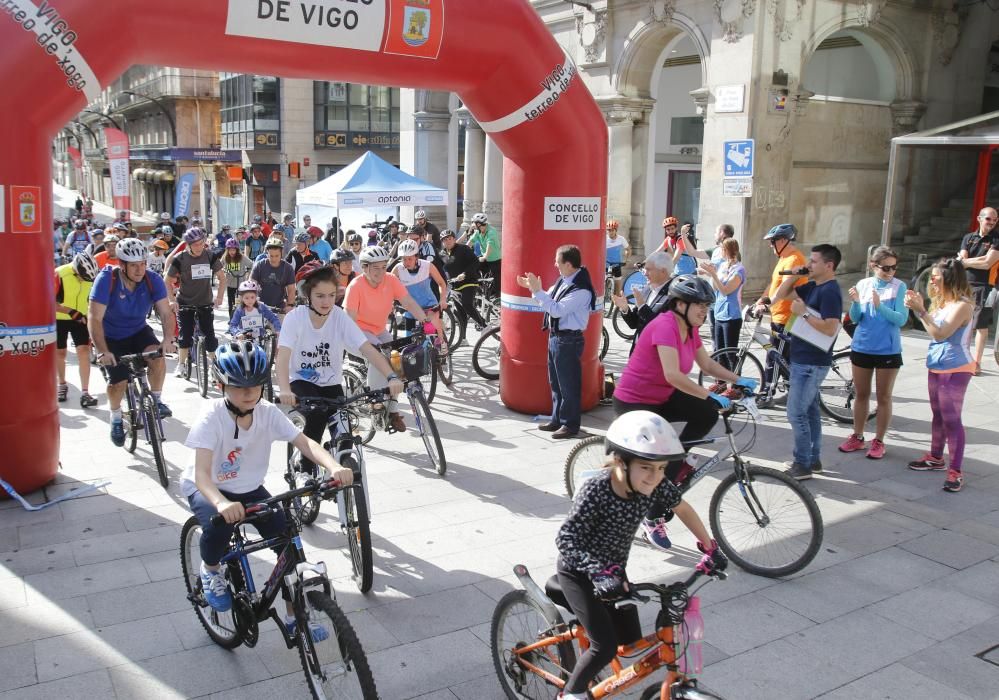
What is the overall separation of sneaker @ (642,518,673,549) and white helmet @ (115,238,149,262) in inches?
190

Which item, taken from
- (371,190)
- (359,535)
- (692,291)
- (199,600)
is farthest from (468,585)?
(371,190)

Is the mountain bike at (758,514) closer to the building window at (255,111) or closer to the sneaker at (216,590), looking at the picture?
the sneaker at (216,590)

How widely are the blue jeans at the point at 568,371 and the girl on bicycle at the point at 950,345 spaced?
3.00 m

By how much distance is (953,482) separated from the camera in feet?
23.6

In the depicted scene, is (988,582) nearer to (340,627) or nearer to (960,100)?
(340,627)

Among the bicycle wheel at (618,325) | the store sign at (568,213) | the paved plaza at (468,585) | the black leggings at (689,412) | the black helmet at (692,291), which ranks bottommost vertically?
the paved plaza at (468,585)

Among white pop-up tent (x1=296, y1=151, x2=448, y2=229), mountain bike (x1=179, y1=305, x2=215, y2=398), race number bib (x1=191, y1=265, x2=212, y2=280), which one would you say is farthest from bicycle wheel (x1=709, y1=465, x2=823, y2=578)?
white pop-up tent (x1=296, y1=151, x2=448, y2=229)

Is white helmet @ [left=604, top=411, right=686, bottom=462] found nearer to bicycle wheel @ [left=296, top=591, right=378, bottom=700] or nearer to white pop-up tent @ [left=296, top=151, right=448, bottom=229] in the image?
bicycle wheel @ [left=296, top=591, right=378, bottom=700]

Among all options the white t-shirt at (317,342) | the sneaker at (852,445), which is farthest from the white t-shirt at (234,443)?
the sneaker at (852,445)

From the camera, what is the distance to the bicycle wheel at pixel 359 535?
17.3 ft

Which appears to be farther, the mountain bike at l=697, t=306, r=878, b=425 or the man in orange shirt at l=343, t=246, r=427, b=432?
the mountain bike at l=697, t=306, r=878, b=425

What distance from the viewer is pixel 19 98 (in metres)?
6.38

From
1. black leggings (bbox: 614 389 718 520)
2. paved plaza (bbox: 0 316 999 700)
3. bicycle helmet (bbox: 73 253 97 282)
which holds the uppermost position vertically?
bicycle helmet (bbox: 73 253 97 282)

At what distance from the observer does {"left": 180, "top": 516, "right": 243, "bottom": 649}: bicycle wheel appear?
181 inches
